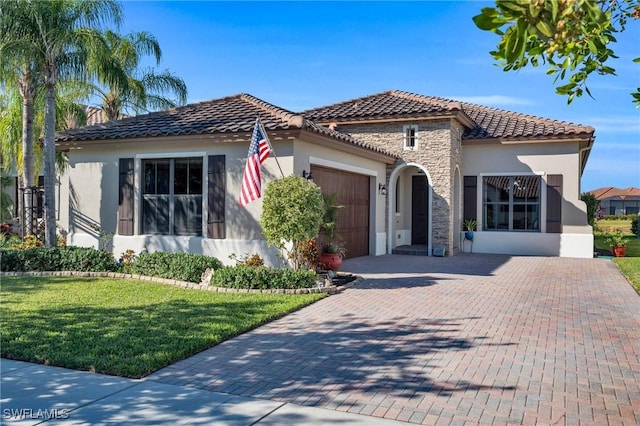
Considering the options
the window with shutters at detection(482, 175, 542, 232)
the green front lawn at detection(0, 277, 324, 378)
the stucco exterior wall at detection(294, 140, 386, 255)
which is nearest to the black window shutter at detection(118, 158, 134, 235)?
the green front lawn at detection(0, 277, 324, 378)

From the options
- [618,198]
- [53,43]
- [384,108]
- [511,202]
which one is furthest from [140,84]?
[618,198]

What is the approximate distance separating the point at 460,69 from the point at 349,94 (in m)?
11.8

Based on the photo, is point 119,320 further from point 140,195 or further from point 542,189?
point 542,189

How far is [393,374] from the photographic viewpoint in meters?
5.54

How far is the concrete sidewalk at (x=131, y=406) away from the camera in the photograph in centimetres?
436

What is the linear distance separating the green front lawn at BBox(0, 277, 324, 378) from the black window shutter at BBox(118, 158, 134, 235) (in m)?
3.10

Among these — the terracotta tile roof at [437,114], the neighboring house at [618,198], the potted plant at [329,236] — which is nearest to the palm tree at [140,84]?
the terracotta tile roof at [437,114]

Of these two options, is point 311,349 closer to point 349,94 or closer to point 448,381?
point 448,381

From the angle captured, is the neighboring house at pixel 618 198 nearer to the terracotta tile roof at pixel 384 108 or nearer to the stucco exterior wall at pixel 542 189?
the stucco exterior wall at pixel 542 189

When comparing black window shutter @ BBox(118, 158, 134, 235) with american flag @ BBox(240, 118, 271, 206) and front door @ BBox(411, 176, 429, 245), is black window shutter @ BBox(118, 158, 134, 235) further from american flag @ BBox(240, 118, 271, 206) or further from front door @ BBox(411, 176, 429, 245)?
front door @ BBox(411, 176, 429, 245)

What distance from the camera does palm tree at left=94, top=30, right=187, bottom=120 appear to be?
19062 millimetres

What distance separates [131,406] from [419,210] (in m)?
16.5

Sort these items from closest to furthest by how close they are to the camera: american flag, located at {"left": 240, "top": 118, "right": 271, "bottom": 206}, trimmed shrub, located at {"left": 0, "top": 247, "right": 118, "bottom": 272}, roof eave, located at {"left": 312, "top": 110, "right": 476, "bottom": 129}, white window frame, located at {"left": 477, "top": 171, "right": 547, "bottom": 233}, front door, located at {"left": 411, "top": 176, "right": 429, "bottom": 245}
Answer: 1. american flag, located at {"left": 240, "top": 118, "right": 271, "bottom": 206}
2. trimmed shrub, located at {"left": 0, "top": 247, "right": 118, "bottom": 272}
3. roof eave, located at {"left": 312, "top": 110, "right": 476, "bottom": 129}
4. white window frame, located at {"left": 477, "top": 171, "right": 547, "bottom": 233}
5. front door, located at {"left": 411, "top": 176, "right": 429, "bottom": 245}

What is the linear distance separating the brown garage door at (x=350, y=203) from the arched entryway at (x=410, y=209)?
1.92 metres
